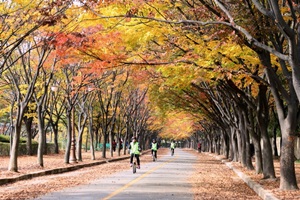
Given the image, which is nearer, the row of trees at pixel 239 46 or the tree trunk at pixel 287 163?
the row of trees at pixel 239 46

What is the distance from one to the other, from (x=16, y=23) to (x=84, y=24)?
7.63 ft

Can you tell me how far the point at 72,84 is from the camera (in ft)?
91.6

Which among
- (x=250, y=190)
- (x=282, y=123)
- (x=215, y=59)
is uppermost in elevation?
(x=215, y=59)

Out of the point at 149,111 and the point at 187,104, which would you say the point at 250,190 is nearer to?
the point at 187,104

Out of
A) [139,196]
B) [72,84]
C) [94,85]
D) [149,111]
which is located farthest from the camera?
[149,111]

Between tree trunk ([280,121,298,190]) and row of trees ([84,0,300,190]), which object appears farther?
tree trunk ([280,121,298,190])

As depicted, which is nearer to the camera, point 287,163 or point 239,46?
point 287,163

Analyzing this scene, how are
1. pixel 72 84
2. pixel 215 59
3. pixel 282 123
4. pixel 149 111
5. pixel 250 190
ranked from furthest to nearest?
pixel 149 111
pixel 72 84
pixel 215 59
pixel 250 190
pixel 282 123

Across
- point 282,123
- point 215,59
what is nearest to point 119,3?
point 215,59

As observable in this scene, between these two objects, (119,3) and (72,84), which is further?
(72,84)

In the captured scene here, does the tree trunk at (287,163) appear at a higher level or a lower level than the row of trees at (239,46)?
lower

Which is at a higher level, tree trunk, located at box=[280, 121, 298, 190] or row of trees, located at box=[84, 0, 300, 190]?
row of trees, located at box=[84, 0, 300, 190]

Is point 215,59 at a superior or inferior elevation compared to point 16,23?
inferior

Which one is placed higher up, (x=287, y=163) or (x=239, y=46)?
(x=239, y=46)
